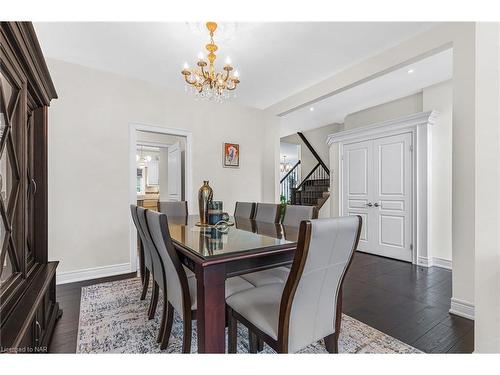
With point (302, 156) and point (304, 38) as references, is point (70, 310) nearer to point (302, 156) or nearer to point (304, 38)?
point (304, 38)

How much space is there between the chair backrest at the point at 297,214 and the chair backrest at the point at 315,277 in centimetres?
89

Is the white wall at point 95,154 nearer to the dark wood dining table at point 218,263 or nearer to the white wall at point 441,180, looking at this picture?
the dark wood dining table at point 218,263

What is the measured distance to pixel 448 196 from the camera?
3.47m

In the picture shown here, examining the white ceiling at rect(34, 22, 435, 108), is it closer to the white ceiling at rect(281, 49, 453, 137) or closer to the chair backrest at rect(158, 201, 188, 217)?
the white ceiling at rect(281, 49, 453, 137)

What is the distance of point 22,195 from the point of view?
1.52m

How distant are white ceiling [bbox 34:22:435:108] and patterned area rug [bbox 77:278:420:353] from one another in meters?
2.57

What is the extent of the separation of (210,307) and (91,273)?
2655 millimetres

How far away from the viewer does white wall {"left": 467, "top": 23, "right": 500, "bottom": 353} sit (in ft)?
4.27

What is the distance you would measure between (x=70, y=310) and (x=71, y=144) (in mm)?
1902

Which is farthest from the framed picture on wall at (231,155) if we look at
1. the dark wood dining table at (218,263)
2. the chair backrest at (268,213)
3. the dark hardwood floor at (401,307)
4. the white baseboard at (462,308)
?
the white baseboard at (462,308)

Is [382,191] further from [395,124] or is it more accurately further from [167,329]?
[167,329]

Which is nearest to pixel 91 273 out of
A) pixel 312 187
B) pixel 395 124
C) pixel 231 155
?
pixel 231 155

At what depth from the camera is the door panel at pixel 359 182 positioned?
4305 millimetres
